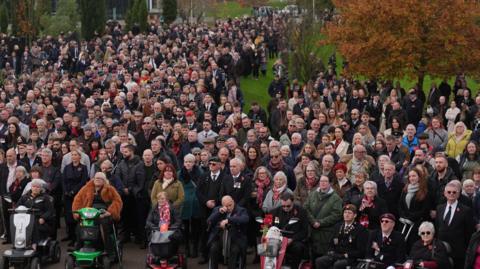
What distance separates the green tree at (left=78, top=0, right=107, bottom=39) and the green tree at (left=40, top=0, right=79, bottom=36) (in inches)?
32.0

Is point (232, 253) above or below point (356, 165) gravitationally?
below

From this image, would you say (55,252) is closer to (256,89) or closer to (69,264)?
(69,264)

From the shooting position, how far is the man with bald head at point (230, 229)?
16.0 metres

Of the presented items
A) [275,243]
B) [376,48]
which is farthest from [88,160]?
[376,48]

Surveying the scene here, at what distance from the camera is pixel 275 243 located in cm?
1498

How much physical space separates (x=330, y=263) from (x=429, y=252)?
5.37 feet

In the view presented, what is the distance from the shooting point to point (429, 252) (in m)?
14.1

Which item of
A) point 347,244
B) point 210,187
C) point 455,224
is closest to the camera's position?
point 455,224

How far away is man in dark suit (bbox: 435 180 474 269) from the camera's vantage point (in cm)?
1482

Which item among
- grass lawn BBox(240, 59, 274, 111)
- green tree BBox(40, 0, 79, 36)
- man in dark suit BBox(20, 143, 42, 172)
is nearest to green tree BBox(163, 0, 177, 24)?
green tree BBox(40, 0, 79, 36)

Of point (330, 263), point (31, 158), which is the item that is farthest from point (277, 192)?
point (31, 158)

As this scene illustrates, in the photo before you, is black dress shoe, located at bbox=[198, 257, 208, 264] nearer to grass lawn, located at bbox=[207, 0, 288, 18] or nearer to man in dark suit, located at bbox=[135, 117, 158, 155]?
man in dark suit, located at bbox=[135, 117, 158, 155]

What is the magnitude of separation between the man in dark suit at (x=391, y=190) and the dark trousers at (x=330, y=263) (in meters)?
1.59

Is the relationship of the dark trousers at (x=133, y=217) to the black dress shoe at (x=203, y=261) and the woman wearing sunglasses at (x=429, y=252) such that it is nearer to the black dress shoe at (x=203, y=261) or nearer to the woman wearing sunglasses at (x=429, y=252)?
the black dress shoe at (x=203, y=261)
